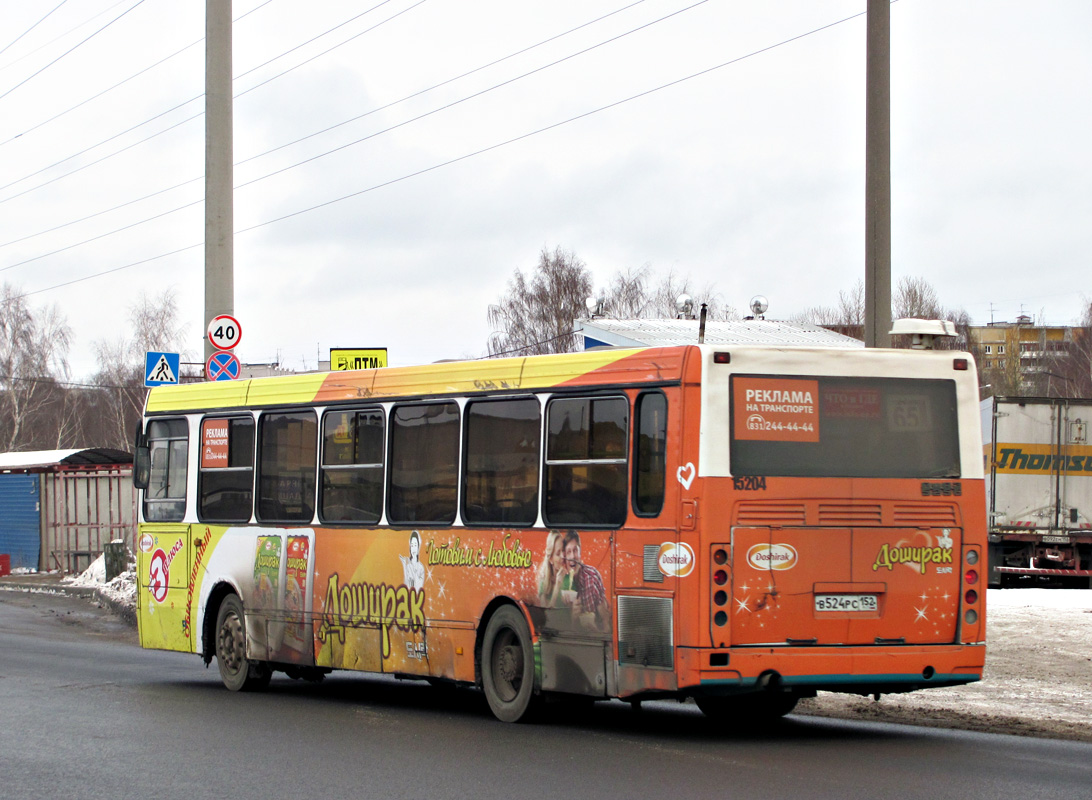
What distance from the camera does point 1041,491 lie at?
1134 inches

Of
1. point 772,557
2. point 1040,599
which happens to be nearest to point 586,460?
point 772,557

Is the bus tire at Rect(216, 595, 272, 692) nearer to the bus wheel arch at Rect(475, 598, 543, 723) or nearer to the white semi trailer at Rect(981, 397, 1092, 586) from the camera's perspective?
the bus wheel arch at Rect(475, 598, 543, 723)

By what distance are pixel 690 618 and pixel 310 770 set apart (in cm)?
257

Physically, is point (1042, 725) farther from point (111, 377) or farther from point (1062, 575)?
point (111, 377)

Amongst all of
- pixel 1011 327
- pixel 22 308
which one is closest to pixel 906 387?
pixel 22 308

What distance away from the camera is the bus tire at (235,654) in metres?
13.8

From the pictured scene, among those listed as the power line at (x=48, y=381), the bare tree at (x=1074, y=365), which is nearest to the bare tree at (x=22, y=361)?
the power line at (x=48, y=381)

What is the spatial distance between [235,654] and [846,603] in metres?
6.55

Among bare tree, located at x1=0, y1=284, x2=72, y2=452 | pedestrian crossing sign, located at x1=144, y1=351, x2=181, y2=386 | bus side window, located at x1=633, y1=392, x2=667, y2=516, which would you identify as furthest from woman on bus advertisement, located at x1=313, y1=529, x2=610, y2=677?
bare tree, located at x1=0, y1=284, x2=72, y2=452

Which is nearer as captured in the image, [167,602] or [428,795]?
[428,795]

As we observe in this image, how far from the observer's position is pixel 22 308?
256ft

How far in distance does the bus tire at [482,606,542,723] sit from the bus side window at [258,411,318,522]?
2.76 meters

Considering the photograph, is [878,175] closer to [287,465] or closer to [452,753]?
[287,465]

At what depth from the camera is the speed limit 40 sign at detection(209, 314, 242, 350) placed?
61.5 feet
